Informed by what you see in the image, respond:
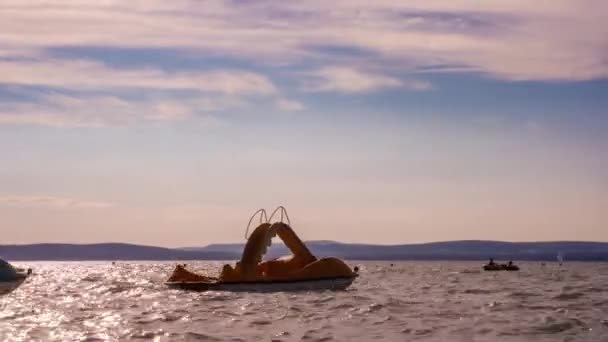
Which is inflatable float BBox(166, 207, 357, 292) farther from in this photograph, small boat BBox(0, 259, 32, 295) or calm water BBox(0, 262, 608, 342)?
small boat BBox(0, 259, 32, 295)

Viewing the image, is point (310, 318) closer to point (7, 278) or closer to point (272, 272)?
point (272, 272)

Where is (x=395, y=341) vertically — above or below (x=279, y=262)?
below

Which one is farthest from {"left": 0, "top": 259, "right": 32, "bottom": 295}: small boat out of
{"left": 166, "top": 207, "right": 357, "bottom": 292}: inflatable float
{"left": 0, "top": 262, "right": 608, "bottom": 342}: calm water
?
{"left": 166, "top": 207, "right": 357, "bottom": 292}: inflatable float

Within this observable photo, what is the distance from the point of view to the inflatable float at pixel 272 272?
61156 mm

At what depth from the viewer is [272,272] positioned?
6281cm

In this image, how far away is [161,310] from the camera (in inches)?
1773

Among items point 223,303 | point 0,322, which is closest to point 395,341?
point 0,322

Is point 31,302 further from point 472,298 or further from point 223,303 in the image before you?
point 472,298

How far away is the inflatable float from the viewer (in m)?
61.2

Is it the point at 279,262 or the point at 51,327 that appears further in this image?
the point at 279,262

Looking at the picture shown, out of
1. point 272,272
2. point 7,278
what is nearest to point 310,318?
point 272,272

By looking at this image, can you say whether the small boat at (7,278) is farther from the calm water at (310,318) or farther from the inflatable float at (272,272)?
the inflatable float at (272,272)

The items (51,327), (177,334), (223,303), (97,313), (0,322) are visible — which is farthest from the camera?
(223,303)

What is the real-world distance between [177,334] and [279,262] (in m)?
31.7
